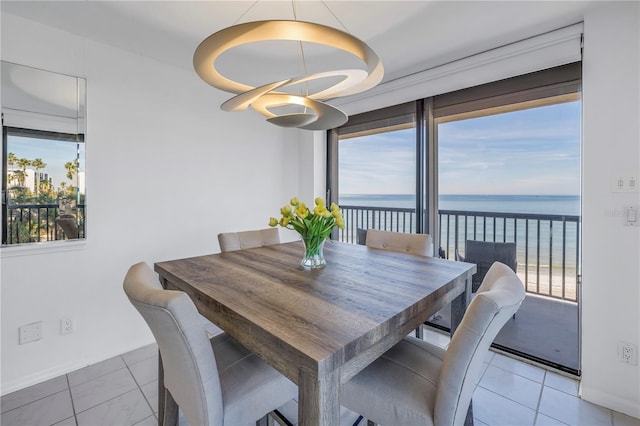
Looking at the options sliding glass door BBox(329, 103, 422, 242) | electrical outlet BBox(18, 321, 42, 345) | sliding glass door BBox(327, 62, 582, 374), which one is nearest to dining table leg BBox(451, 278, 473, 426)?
sliding glass door BBox(327, 62, 582, 374)

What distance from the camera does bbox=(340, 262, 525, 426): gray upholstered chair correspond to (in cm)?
90

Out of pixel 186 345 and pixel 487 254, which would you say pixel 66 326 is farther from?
pixel 487 254

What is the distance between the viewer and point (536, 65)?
2062 millimetres

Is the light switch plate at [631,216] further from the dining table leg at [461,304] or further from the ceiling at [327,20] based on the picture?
the ceiling at [327,20]

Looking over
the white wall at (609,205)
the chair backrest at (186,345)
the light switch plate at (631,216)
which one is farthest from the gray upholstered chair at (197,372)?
the light switch plate at (631,216)

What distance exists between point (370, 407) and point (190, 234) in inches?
89.4

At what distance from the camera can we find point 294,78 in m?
1.32

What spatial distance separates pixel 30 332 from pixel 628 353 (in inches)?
147

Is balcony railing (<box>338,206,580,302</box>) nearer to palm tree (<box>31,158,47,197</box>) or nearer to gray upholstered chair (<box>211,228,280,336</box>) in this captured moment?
gray upholstered chair (<box>211,228,280,336</box>)

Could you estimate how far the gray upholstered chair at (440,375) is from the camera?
0.90 meters

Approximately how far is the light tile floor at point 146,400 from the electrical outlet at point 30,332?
0.31m

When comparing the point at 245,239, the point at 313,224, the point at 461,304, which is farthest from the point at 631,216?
the point at 245,239

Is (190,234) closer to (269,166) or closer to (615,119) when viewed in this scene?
(269,166)

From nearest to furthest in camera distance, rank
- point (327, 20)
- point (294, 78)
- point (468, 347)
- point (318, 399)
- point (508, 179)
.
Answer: point (318, 399)
point (468, 347)
point (294, 78)
point (327, 20)
point (508, 179)
